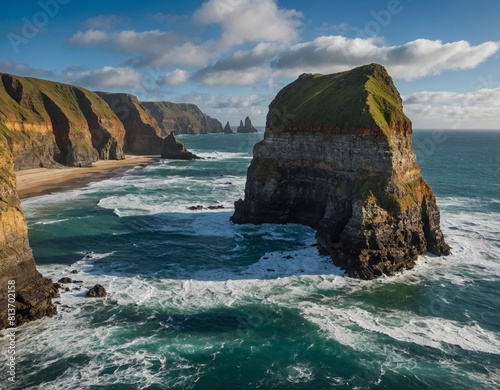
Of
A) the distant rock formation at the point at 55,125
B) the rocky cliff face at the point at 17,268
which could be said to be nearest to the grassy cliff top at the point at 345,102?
the rocky cliff face at the point at 17,268

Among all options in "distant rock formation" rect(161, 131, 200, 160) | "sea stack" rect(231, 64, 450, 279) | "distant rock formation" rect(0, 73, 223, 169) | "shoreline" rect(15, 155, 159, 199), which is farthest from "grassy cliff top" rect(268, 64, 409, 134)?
"distant rock formation" rect(161, 131, 200, 160)

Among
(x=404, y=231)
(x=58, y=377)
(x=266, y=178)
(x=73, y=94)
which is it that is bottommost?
(x=58, y=377)

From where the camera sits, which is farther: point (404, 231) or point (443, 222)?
point (443, 222)

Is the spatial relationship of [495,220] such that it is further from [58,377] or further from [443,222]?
[58,377]

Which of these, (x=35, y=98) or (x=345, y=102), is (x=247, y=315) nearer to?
(x=345, y=102)

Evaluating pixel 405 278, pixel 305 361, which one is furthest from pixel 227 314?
pixel 405 278

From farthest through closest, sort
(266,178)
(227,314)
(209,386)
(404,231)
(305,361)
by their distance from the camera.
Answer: (266,178) < (404,231) < (227,314) < (305,361) < (209,386)
